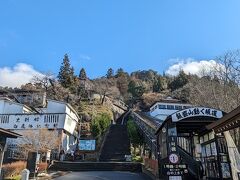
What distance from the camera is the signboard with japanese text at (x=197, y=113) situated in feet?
42.3

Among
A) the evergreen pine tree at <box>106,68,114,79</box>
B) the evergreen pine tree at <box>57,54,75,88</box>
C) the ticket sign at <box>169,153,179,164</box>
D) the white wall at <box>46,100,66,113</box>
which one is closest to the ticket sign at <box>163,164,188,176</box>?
the ticket sign at <box>169,153,179,164</box>

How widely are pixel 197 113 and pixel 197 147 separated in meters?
3.39

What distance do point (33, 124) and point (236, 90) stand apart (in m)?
24.2

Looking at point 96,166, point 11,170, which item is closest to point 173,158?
point 11,170

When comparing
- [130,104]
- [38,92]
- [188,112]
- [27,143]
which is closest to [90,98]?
[38,92]

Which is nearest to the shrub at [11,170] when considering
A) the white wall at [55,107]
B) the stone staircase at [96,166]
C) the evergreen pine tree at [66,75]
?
the stone staircase at [96,166]

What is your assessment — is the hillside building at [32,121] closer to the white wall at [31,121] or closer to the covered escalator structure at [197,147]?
the white wall at [31,121]

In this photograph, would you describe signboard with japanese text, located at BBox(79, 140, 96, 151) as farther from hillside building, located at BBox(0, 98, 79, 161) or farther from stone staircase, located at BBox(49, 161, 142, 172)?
stone staircase, located at BBox(49, 161, 142, 172)

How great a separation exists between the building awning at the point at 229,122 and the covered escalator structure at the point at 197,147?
126cm

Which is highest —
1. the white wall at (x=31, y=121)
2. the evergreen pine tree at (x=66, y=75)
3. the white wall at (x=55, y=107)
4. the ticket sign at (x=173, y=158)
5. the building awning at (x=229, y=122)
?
the evergreen pine tree at (x=66, y=75)

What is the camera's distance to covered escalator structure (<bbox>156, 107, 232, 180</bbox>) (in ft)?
38.8

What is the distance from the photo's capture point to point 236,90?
21562 mm

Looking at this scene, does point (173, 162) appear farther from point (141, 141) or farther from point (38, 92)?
point (38, 92)

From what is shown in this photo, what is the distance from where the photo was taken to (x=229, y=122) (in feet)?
32.0
